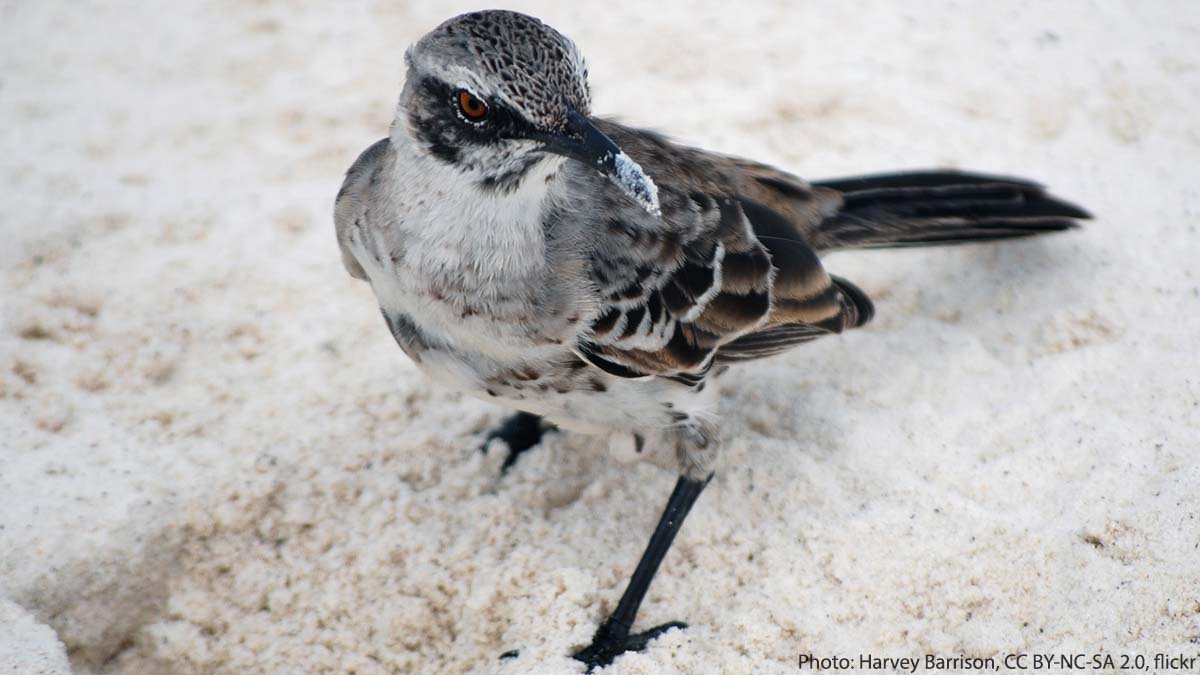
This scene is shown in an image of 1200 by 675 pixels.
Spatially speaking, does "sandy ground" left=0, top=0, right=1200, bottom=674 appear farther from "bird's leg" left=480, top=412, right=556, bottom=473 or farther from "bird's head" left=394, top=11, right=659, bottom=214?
"bird's head" left=394, top=11, right=659, bottom=214

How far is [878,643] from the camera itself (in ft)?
10.9

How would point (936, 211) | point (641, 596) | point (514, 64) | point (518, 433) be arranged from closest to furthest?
point (514, 64), point (641, 596), point (518, 433), point (936, 211)

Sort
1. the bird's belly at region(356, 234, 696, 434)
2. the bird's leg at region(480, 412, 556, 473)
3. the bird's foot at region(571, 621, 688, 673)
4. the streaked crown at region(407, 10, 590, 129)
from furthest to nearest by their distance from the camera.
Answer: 1. the bird's leg at region(480, 412, 556, 473)
2. the bird's foot at region(571, 621, 688, 673)
3. the bird's belly at region(356, 234, 696, 434)
4. the streaked crown at region(407, 10, 590, 129)

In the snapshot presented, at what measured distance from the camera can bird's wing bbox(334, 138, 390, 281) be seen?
3424 mm

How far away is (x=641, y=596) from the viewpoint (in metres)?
3.47

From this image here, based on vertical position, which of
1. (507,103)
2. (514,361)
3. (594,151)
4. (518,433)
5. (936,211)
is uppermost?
(507,103)

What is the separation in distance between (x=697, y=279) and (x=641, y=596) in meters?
1.10

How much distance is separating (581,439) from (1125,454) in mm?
2048

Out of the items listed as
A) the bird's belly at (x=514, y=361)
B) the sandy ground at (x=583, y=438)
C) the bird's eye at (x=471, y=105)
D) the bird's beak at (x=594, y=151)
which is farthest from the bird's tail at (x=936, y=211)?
the bird's eye at (x=471, y=105)

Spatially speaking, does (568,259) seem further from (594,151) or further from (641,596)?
(641,596)

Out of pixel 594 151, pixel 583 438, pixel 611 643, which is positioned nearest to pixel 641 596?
pixel 611 643

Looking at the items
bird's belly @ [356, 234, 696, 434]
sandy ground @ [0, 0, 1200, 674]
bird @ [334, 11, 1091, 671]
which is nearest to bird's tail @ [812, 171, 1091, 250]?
sandy ground @ [0, 0, 1200, 674]

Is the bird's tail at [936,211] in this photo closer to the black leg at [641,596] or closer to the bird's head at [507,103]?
the black leg at [641,596]

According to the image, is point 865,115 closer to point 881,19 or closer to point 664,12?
point 881,19
